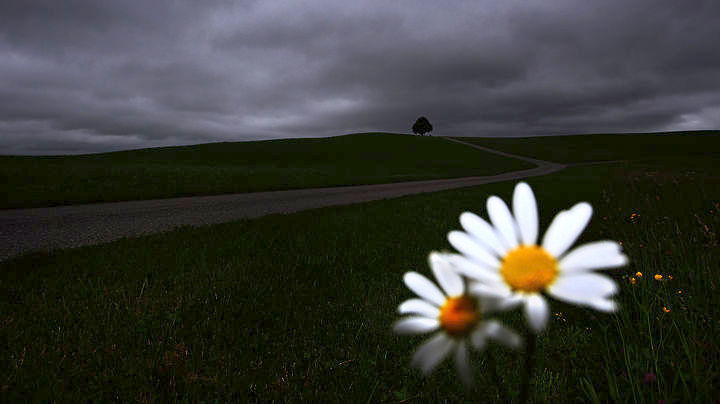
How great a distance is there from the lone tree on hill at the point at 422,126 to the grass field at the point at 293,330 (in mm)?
87255

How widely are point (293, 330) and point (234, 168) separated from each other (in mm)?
27272

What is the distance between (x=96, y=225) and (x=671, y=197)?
10.8 metres

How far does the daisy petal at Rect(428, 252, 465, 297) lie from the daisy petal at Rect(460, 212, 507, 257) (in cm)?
5

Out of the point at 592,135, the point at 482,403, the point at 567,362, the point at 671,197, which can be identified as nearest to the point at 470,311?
the point at 482,403

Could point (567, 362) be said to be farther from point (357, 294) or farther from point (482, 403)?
point (357, 294)

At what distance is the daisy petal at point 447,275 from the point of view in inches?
18.7

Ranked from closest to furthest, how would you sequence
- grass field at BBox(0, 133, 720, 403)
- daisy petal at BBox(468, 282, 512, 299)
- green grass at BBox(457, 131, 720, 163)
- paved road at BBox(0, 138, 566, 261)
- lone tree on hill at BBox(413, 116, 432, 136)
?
daisy petal at BBox(468, 282, 512, 299)
grass field at BBox(0, 133, 720, 403)
paved road at BBox(0, 138, 566, 261)
green grass at BBox(457, 131, 720, 163)
lone tree on hill at BBox(413, 116, 432, 136)

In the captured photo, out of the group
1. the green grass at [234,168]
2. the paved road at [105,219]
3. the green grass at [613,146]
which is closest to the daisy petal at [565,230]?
the paved road at [105,219]

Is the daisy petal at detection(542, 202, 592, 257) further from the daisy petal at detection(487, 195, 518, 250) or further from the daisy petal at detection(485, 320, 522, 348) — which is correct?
the daisy petal at detection(485, 320, 522, 348)

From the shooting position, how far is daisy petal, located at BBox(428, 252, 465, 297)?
0.47 m

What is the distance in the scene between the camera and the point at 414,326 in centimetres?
41

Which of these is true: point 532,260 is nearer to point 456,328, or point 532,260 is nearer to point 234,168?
point 456,328

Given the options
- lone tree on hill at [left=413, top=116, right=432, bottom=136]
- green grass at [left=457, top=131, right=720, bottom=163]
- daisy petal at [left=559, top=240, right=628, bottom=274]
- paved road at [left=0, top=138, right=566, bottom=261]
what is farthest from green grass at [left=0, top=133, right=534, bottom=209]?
lone tree on hill at [left=413, top=116, right=432, bottom=136]

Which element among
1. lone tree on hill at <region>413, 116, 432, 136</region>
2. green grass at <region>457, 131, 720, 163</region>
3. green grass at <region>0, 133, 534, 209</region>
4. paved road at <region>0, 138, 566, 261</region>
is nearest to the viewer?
paved road at <region>0, 138, 566, 261</region>
